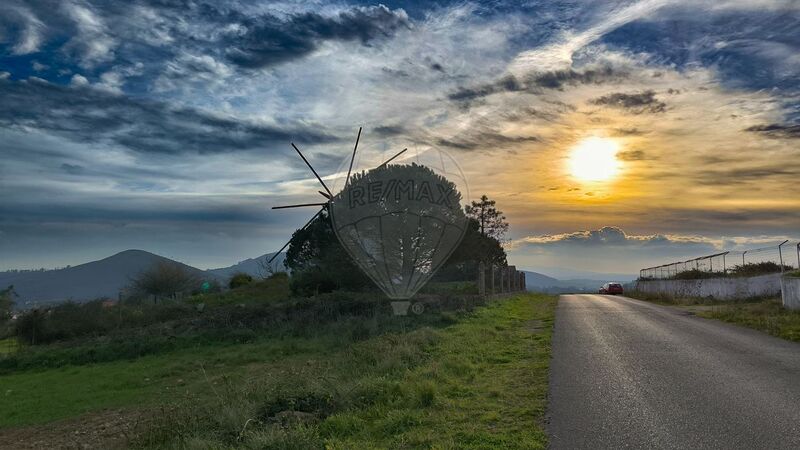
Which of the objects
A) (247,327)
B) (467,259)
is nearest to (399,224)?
(247,327)

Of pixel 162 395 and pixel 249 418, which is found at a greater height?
pixel 249 418

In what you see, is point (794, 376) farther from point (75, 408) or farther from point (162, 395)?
point (75, 408)

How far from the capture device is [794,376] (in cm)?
979

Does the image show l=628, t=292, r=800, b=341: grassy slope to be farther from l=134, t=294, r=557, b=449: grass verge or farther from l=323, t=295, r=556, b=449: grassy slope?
l=134, t=294, r=557, b=449: grass verge

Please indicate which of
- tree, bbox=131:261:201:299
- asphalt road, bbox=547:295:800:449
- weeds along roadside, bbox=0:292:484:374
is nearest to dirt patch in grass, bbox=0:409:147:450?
asphalt road, bbox=547:295:800:449

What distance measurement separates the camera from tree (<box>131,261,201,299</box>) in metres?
60.7

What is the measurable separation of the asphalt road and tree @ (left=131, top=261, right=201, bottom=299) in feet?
178

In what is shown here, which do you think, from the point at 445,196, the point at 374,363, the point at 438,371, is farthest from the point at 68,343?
the point at 438,371

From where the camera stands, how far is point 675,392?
8727 millimetres

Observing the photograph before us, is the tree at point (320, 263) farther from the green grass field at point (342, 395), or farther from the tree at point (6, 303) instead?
the tree at point (6, 303)

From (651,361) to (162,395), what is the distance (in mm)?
12581

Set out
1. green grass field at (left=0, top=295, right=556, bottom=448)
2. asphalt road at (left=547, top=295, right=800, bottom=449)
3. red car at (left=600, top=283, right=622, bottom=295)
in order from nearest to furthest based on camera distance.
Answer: asphalt road at (left=547, top=295, right=800, bottom=449), green grass field at (left=0, top=295, right=556, bottom=448), red car at (left=600, top=283, right=622, bottom=295)

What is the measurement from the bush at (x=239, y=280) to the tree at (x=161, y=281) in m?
9.29

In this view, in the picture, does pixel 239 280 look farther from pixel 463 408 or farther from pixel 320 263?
pixel 463 408
